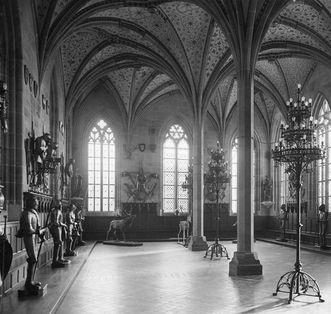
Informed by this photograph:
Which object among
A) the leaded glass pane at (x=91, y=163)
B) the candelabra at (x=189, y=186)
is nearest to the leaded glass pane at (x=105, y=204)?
the leaded glass pane at (x=91, y=163)

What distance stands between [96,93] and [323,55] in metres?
12.1

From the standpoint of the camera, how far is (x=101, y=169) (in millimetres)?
24484

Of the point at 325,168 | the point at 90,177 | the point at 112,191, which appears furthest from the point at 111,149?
the point at 325,168

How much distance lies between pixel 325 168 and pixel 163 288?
533 inches

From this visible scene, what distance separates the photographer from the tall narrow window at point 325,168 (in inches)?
802

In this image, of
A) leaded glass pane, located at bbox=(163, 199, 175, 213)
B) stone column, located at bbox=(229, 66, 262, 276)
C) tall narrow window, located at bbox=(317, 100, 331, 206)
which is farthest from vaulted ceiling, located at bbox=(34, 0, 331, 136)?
leaded glass pane, located at bbox=(163, 199, 175, 213)

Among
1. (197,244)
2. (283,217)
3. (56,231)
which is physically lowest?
(197,244)

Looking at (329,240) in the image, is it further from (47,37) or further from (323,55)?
(47,37)

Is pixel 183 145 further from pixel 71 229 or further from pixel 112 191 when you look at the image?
pixel 71 229

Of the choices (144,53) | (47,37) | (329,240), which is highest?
(144,53)

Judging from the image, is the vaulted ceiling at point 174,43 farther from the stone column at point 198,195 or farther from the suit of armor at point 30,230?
the suit of armor at point 30,230

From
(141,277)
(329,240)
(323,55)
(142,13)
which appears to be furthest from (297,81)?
(141,277)

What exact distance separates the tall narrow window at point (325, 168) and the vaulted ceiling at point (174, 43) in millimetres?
1906

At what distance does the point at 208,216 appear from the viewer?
83.3 ft
